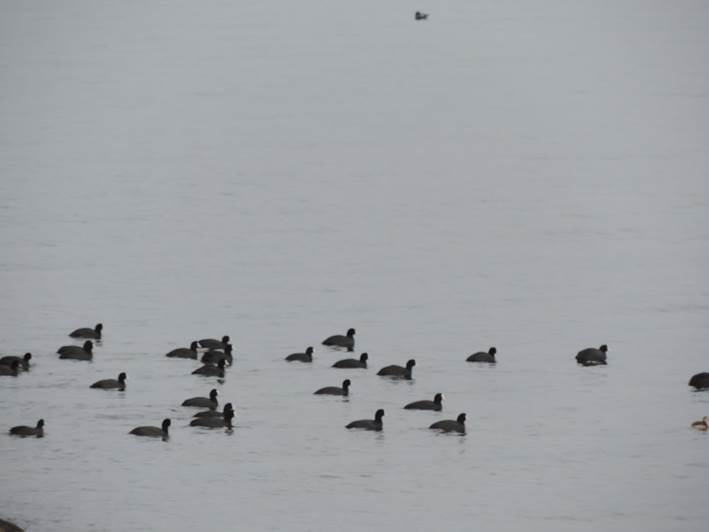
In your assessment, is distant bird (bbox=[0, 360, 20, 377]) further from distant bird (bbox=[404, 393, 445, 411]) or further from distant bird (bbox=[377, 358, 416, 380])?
distant bird (bbox=[404, 393, 445, 411])

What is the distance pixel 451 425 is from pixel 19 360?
12778 millimetres

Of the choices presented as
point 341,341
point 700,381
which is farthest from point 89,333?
point 700,381

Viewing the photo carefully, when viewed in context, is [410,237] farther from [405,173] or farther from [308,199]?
[405,173]

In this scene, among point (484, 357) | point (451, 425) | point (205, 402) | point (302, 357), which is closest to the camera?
point (451, 425)

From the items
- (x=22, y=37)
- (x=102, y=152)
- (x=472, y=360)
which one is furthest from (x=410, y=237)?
(x=22, y=37)

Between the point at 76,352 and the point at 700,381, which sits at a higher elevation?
the point at 76,352

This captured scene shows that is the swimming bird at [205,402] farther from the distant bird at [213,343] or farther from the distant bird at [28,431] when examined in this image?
the distant bird at [213,343]

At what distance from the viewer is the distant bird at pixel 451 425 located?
43.3 m

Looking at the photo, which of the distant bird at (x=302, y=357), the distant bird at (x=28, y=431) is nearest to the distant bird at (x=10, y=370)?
the distant bird at (x=28, y=431)

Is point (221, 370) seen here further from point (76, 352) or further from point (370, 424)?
point (370, 424)

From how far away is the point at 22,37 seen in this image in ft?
536

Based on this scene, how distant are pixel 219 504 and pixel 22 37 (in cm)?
13041

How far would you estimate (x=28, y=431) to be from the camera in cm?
4278

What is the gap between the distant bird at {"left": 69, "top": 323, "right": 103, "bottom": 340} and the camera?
53.3 m
